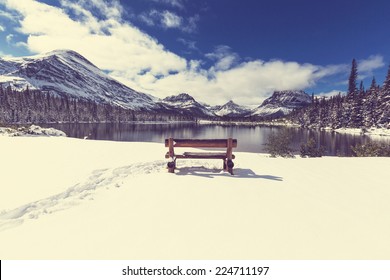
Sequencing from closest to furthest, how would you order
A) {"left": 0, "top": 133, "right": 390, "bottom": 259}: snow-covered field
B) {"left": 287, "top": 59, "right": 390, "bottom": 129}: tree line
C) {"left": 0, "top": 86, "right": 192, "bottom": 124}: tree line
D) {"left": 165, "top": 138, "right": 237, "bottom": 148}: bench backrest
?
{"left": 0, "top": 133, "right": 390, "bottom": 259}: snow-covered field < {"left": 165, "top": 138, "right": 237, "bottom": 148}: bench backrest < {"left": 287, "top": 59, "right": 390, "bottom": 129}: tree line < {"left": 0, "top": 86, "right": 192, "bottom": 124}: tree line

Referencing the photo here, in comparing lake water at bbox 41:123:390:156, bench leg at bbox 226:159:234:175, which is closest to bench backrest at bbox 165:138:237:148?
bench leg at bbox 226:159:234:175

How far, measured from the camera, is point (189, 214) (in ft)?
16.3

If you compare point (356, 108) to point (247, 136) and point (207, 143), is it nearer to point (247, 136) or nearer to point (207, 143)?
point (247, 136)

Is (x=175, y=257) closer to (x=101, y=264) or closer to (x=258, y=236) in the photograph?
(x=101, y=264)

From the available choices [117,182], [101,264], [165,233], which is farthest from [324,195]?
[117,182]

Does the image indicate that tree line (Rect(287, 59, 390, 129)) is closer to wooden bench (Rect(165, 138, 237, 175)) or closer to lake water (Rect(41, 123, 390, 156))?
lake water (Rect(41, 123, 390, 156))

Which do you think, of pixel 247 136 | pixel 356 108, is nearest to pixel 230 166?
pixel 247 136

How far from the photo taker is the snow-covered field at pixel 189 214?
366 centimetres

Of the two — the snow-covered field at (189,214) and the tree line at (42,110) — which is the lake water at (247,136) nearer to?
the snow-covered field at (189,214)

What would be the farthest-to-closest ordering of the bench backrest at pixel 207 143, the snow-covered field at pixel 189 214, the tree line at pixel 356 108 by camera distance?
the tree line at pixel 356 108 → the bench backrest at pixel 207 143 → the snow-covered field at pixel 189 214

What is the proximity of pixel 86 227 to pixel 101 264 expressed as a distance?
1235mm

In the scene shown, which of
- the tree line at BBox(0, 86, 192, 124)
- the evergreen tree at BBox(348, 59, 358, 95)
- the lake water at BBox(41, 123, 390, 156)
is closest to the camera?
the lake water at BBox(41, 123, 390, 156)

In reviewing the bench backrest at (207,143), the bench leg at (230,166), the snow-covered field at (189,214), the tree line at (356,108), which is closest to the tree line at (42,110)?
the snow-covered field at (189,214)

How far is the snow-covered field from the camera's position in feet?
12.0
